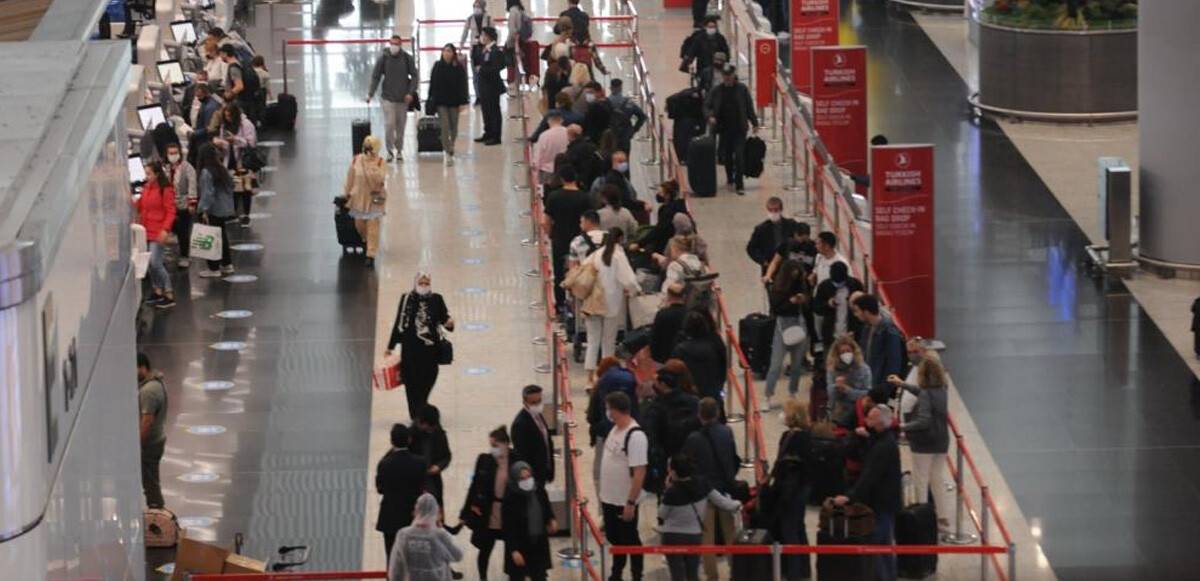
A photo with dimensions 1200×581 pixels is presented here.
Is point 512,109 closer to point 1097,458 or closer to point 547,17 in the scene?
point 547,17

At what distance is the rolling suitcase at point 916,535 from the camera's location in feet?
42.8

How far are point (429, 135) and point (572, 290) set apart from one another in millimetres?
8815

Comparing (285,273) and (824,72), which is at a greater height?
(824,72)

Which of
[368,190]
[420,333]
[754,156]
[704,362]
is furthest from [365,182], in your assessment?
[704,362]

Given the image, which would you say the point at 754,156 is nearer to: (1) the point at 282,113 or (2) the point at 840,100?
(2) the point at 840,100

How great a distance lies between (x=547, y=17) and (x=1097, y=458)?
1957 centimetres

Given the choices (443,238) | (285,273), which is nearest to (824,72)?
(443,238)

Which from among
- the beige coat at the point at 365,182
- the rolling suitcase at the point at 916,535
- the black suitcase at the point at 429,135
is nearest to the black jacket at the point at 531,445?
the rolling suitcase at the point at 916,535

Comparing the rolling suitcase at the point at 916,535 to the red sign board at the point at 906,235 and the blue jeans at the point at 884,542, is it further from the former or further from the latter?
the red sign board at the point at 906,235

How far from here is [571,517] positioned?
540 inches

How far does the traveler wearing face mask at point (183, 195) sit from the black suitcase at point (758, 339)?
580 centimetres

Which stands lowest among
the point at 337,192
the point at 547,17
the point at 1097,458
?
the point at 1097,458

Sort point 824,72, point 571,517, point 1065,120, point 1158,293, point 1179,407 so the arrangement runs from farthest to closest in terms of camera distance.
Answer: point 1065,120 < point 824,72 < point 1158,293 < point 1179,407 < point 571,517

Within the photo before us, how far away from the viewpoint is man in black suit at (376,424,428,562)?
12320mm
